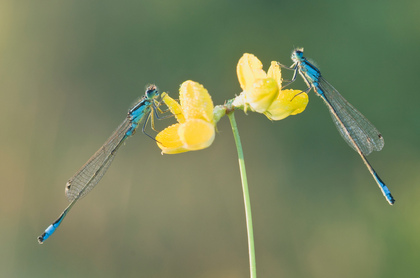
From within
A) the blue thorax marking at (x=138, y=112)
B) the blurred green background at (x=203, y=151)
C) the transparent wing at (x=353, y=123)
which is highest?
the blurred green background at (x=203, y=151)

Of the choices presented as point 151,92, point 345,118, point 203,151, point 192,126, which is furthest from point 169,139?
point 203,151

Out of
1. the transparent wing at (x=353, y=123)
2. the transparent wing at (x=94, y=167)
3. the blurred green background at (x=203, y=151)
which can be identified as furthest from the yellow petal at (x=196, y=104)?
the blurred green background at (x=203, y=151)

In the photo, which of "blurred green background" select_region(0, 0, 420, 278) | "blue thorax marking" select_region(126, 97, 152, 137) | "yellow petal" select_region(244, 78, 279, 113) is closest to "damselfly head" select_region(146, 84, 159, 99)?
"blue thorax marking" select_region(126, 97, 152, 137)

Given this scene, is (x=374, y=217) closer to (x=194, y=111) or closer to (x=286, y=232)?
(x=286, y=232)

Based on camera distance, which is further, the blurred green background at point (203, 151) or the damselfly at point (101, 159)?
the blurred green background at point (203, 151)

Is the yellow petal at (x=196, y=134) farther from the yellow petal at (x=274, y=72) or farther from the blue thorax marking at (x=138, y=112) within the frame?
the blue thorax marking at (x=138, y=112)

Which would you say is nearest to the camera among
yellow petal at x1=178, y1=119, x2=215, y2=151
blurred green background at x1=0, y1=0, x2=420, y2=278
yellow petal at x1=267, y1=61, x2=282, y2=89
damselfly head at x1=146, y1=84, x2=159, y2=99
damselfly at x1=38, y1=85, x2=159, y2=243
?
yellow petal at x1=178, y1=119, x2=215, y2=151

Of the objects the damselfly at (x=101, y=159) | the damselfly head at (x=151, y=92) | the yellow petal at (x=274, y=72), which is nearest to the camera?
the yellow petal at (x=274, y=72)

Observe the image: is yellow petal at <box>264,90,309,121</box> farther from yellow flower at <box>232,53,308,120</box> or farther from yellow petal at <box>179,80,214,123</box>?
yellow petal at <box>179,80,214,123</box>
